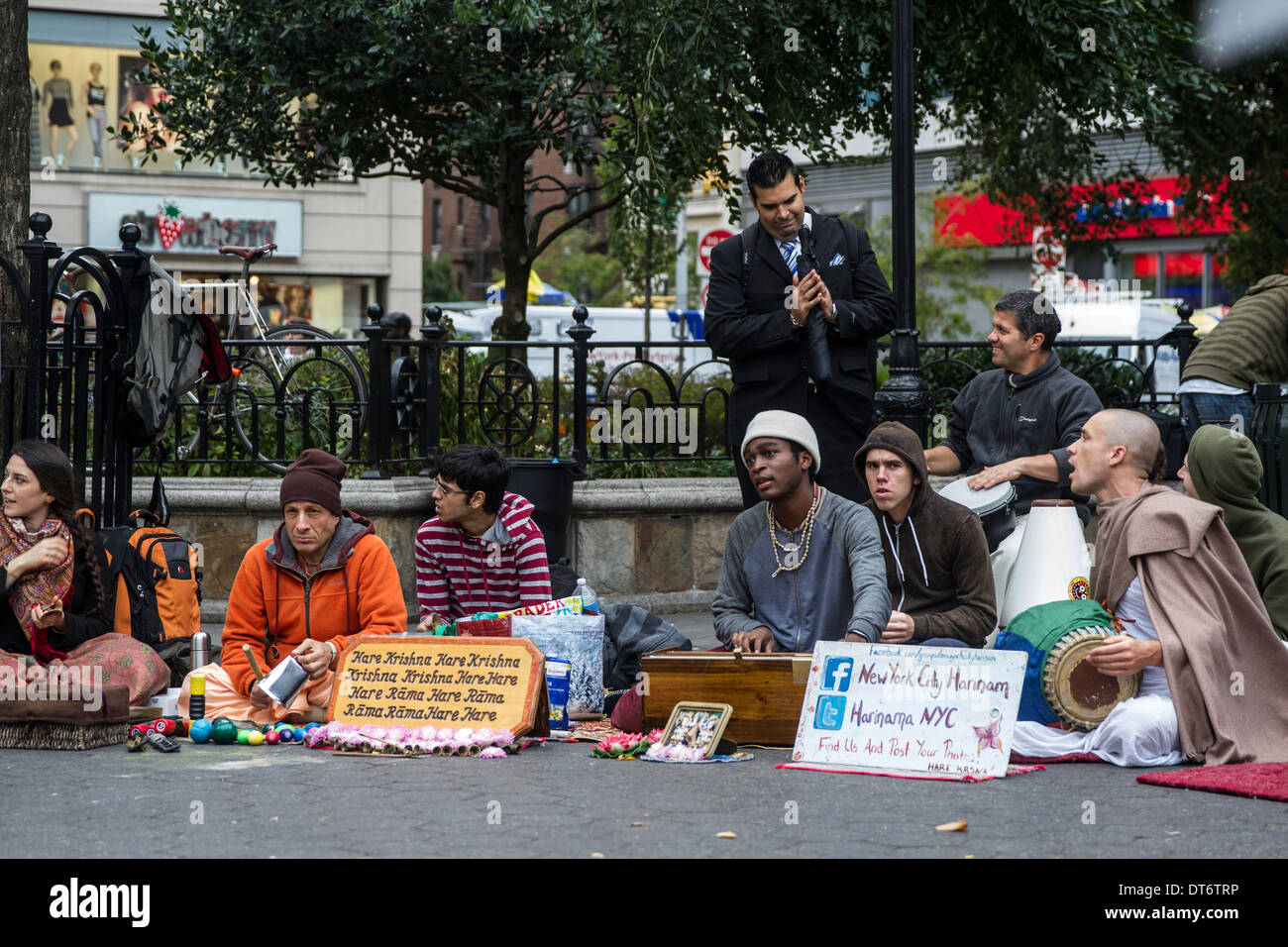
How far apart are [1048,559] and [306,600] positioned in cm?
310

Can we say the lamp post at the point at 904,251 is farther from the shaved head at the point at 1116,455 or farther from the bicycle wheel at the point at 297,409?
the bicycle wheel at the point at 297,409

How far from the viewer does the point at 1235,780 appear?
18.4 feet

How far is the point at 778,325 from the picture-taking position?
7.29m

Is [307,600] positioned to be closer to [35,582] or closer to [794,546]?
[35,582]

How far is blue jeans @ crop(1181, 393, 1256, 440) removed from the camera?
28.6 ft

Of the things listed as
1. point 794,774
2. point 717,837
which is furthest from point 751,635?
point 717,837

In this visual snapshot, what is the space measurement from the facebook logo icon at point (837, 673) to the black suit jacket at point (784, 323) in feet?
5.15

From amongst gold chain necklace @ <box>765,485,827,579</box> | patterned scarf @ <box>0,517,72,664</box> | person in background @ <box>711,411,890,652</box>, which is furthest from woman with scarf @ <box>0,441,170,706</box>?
gold chain necklace @ <box>765,485,827,579</box>

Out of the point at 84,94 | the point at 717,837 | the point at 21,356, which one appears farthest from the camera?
the point at 84,94

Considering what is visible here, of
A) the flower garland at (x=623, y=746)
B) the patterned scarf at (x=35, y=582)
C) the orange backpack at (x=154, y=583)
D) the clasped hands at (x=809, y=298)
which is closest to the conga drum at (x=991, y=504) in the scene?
the clasped hands at (x=809, y=298)

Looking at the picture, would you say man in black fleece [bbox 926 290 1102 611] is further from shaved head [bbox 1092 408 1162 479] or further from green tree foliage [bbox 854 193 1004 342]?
green tree foliage [bbox 854 193 1004 342]

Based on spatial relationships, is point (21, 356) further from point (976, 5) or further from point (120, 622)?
point (976, 5)

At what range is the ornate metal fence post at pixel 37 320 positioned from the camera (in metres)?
7.66

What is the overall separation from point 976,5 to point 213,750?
7583mm
